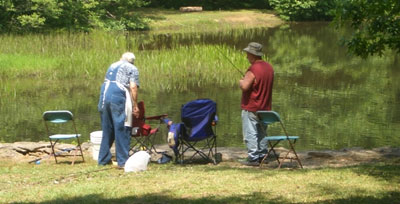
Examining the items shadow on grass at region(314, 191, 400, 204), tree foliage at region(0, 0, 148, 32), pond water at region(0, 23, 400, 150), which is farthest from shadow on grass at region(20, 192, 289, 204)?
tree foliage at region(0, 0, 148, 32)

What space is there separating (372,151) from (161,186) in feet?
13.7

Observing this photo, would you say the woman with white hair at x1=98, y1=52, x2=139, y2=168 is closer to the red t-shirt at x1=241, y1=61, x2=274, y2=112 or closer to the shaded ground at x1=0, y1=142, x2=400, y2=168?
the shaded ground at x1=0, y1=142, x2=400, y2=168

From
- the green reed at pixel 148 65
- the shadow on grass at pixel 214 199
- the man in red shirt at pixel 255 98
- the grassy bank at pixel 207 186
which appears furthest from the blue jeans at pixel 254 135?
the green reed at pixel 148 65

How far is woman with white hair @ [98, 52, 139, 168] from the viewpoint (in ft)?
31.6

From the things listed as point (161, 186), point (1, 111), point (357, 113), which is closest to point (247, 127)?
point (161, 186)

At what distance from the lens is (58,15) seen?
28.4 meters

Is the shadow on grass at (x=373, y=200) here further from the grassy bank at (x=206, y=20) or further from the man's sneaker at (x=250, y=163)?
the grassy bank at (x=206, y=20)

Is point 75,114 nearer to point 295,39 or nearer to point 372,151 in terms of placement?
point 372,151

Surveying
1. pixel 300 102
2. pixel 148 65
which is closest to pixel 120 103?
pixel 300 102

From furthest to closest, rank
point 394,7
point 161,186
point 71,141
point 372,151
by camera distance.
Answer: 1. point 71,141
2. point 372,151
3. point 394,7
4. point 161,186

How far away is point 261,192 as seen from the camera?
6.97 m

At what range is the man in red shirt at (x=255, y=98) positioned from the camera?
9633mm

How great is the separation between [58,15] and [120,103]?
1942 cm

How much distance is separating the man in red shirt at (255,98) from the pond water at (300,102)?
1.07 meters
